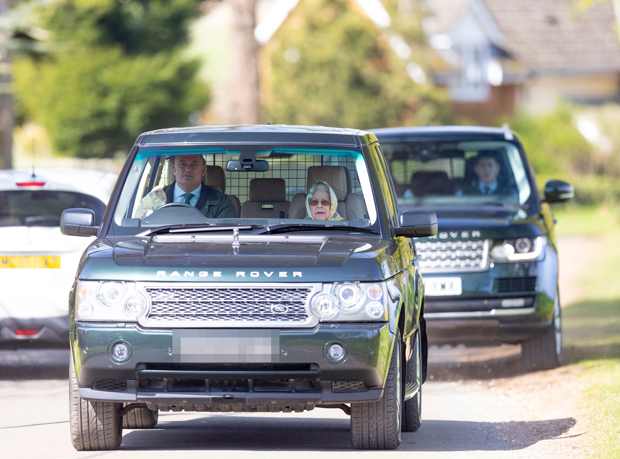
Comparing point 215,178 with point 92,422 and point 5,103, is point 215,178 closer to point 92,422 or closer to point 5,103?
point 92,422

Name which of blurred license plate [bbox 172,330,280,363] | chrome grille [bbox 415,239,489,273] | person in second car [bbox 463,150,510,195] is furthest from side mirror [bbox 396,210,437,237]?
person in second car [bbox 463,150,510,195]

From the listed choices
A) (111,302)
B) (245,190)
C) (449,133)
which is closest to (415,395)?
(245,190)

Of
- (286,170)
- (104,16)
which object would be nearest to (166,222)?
(286,170)

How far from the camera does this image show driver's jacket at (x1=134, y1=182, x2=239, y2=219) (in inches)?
314

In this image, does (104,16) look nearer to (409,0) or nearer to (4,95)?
(409,0)

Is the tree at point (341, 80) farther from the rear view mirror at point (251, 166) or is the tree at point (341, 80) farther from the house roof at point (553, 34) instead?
the rear view mirror at point (251, 166)

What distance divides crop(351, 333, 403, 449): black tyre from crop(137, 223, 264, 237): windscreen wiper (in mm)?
1122

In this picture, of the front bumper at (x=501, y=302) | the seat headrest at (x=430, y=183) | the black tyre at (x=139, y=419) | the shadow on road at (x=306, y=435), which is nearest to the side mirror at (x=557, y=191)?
the front bumper at (x=501, y=302)

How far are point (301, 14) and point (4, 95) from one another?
1985 centimetres

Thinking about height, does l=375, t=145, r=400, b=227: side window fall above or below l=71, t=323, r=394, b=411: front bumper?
above

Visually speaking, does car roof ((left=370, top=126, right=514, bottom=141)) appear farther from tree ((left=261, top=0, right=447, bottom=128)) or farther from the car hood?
tree ((left=261, top=0, right=447, bottom=128))

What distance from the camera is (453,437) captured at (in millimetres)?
8492

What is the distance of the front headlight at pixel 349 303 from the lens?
270 inches

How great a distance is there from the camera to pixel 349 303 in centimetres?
688
